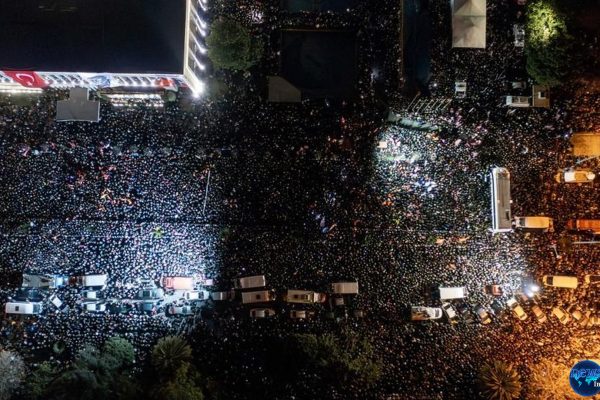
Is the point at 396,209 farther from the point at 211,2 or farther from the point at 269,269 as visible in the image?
the point at 211,2

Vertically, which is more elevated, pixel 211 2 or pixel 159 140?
pixel 211 2

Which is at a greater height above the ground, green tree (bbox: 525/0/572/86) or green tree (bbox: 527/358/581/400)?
green tree (bbox: 525/0/572/86)

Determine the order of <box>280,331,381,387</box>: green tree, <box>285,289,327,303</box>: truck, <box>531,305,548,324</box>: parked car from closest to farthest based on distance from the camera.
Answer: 1. <box>280,331,381,387</box>: green tree
2. <box>285,289,327,303</box>: truck
3. <box>531,305,548,324</box>: parked car

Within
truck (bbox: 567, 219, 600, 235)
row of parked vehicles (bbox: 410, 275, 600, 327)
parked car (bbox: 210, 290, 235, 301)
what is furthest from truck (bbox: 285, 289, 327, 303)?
truck (bbox: 567, 219, 600, 235)

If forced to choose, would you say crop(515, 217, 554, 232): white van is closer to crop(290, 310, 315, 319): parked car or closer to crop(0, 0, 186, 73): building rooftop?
crop(290, 310, 315, 319): parked car

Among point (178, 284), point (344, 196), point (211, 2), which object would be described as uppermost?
point (211, 2)

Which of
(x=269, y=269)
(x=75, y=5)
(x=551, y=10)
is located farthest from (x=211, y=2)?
(x=551, y=10)

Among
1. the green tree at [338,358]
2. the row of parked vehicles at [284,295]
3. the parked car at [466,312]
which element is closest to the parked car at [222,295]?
the row of parked vehicles at [284,295]
